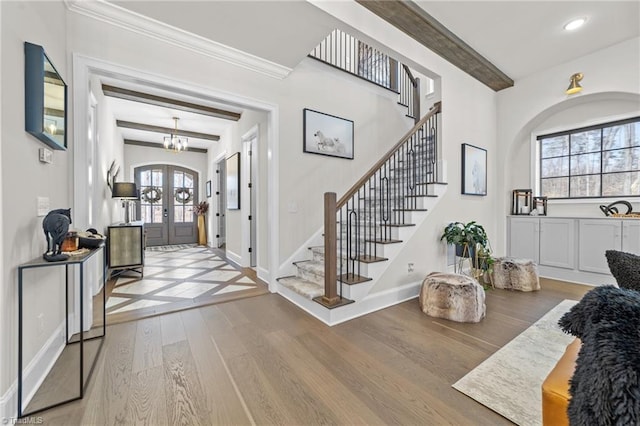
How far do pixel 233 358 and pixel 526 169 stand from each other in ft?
17.8

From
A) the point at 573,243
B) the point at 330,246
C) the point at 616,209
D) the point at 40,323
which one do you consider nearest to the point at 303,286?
the point at 330,246

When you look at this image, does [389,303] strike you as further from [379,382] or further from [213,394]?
[213,394]

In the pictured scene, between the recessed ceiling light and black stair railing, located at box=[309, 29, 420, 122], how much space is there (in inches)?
85.5

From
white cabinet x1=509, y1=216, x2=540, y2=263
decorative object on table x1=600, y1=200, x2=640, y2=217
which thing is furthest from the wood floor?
decorative object on table x1=600, y1=200, x2=640, y2=217

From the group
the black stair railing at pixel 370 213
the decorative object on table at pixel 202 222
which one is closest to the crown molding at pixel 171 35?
the black stair railing at pixel 370 213

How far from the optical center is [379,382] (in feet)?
5.43

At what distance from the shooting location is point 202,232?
25.5ft

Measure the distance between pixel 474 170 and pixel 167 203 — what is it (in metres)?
7.85

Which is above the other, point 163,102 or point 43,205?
point 163,102

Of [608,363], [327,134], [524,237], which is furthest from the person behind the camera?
[524,237]

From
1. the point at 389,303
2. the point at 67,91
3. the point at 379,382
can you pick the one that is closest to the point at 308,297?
the point at 389,303

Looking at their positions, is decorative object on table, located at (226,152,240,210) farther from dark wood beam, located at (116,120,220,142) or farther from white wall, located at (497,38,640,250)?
white wall, located at (497,38,640,250)

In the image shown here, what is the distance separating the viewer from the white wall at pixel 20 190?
1313 millimetres

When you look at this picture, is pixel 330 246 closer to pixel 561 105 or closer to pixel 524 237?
pixel 524 237
